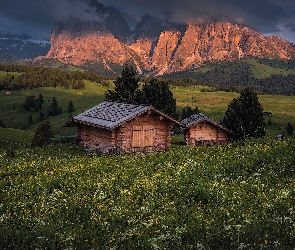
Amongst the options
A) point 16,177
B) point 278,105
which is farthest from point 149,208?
point 278,105

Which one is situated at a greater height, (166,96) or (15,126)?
(166,96)

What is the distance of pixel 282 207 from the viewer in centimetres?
1450

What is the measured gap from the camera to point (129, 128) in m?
42.6

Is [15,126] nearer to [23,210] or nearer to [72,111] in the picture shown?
[72,111]

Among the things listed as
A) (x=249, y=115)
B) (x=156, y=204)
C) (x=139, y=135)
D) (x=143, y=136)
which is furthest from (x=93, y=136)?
(x=249, y=115)

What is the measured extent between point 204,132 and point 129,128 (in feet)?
78.1

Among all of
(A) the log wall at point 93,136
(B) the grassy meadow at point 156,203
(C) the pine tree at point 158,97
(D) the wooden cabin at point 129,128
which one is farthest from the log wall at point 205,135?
(B) the grassy meadow at point 156,203

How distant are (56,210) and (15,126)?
551ft

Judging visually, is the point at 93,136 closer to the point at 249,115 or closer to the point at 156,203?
the point at 156,203

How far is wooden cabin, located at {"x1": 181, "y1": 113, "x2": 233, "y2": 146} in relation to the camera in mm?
61953

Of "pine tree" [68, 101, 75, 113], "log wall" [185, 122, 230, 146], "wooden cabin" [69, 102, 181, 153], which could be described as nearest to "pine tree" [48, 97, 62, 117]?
"pine tree" [68, 101, 75, 113]

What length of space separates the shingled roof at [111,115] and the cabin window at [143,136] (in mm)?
2031

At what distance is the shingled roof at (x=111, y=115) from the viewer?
41312mm

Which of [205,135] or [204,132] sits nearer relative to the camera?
[204,132]
